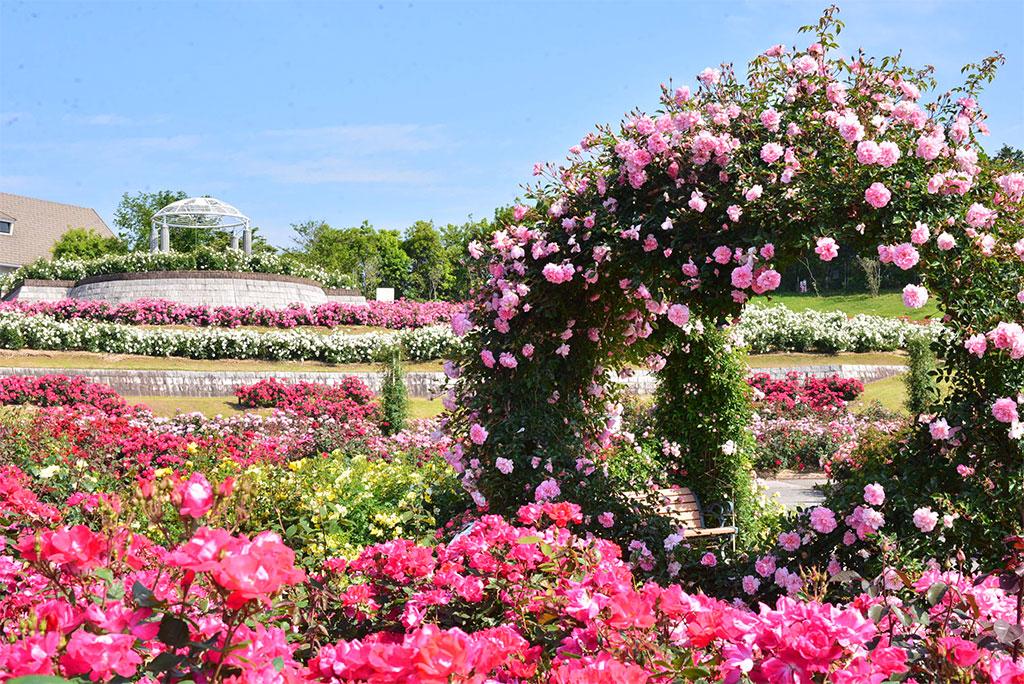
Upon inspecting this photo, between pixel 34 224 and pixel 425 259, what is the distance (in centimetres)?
2481

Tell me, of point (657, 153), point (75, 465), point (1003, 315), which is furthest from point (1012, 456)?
point (75, 465)

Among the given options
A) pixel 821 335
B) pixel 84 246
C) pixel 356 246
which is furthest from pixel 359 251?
pixel 821 335

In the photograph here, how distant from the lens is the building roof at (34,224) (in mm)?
46000

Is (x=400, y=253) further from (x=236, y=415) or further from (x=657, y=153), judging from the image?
(x=657, y=153)

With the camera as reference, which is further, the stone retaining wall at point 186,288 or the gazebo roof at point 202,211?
the gazebo roof at point 202,211

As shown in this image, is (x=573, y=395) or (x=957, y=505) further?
(x=573, y=395)

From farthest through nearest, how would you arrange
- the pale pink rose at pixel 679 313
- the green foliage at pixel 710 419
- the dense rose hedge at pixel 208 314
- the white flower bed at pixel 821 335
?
the dense rose hedge at pixel 208 314, the white flower bed at pixel 821 335, the green foliage at pixel 710 419, the pale pink rose at pixel 679 313

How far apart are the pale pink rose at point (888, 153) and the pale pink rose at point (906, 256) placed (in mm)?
411

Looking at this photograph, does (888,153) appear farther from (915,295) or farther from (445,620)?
(445,620)

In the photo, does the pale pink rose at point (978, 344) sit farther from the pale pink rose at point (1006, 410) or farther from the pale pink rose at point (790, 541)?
the pale pink rose at point (790, 541)

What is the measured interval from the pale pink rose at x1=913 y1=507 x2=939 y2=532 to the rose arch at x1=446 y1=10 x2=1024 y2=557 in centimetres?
21

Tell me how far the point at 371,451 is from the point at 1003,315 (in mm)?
7510

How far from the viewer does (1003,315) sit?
3955 mm

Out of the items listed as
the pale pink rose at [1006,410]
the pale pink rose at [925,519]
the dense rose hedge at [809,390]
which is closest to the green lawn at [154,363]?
the dense rose hedge at [809,390]
